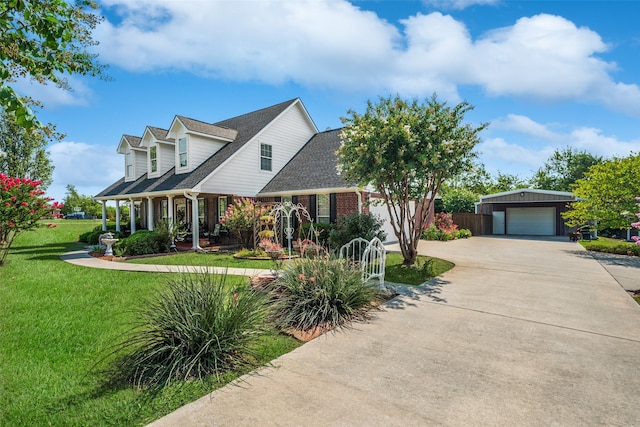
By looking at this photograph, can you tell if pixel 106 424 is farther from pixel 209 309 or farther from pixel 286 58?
pixel 286 58

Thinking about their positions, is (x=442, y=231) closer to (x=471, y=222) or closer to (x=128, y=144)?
(x=471, y=222)

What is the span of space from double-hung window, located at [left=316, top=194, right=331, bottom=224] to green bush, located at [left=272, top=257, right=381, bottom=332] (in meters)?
9.06

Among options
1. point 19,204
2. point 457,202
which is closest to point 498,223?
point 457,202

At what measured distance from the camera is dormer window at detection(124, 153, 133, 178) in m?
21.3

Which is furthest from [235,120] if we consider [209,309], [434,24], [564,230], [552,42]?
[564,230]

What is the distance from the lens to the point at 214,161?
53.8ft

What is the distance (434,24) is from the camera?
29.2ft

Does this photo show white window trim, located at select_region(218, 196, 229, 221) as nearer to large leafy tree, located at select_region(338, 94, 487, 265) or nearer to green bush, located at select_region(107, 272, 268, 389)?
large leafy tree, located at select_region(338, 94, 487, 265)

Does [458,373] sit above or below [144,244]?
below

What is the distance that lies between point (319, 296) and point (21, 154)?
1381 inches

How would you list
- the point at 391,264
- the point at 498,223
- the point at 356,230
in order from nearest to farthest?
the point at 391,264
the point at 356,230
the point at 498,223

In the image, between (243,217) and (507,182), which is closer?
(243,217)

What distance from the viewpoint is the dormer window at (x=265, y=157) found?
17281 millimetres

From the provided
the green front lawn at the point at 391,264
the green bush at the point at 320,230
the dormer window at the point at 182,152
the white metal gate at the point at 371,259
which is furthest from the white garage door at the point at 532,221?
the dormer window at the point at 182,152
